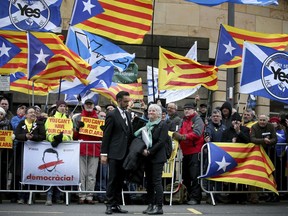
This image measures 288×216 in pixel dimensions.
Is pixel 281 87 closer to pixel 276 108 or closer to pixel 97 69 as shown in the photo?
pixel 97 69

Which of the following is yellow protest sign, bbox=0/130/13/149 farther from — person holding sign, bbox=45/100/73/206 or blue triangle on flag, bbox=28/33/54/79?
blue triangle on flag, bbox=28/33/54/79

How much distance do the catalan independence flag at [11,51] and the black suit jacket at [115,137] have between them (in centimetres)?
462

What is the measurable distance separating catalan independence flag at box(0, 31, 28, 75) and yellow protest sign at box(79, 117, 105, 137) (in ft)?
8.06

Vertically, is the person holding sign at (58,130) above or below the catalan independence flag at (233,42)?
below

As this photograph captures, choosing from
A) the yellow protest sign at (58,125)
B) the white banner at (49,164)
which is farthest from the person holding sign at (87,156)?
the yellow protest sign at (58,125)

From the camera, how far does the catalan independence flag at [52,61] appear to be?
17.0 m

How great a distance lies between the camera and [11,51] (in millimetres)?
17625

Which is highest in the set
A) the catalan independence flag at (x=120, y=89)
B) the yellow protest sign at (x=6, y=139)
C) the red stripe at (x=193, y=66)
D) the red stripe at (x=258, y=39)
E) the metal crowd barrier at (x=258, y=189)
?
the red stripe at (x=258, y=39)

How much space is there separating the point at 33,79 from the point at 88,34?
1785 millimetres

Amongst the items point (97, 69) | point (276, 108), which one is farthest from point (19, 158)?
point (276, 108)

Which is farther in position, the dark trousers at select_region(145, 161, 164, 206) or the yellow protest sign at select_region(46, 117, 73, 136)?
the yellow protest sign at select_region(46, 117, 73, 136)

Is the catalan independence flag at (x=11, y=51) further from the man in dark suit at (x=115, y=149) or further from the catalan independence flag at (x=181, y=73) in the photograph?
the man in dark suit at (x=115, y=149)

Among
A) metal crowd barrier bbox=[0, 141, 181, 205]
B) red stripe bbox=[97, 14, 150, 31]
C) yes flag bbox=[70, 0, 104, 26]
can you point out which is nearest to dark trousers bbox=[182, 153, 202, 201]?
metal crowd barrier bbox=[0, 141, 181, 205]

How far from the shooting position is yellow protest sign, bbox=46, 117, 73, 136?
15617 millimetres
